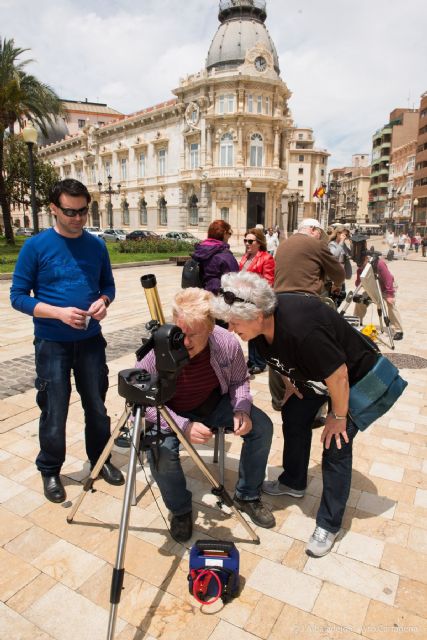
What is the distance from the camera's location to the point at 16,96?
21.1 meters

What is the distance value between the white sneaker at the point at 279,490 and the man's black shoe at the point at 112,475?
1.14 meters

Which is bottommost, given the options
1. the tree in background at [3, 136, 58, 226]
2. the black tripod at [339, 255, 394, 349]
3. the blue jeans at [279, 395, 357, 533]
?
the blue jeans at [279, 395, 357, 533]

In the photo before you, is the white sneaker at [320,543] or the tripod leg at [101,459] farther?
the white sneaker at [320,543]

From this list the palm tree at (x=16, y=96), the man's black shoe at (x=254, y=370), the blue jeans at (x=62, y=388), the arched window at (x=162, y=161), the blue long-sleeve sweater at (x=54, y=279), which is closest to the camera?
the blue long-sleeve sweater at (x=54, y=279)

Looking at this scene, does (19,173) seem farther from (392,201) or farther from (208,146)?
(392,201)

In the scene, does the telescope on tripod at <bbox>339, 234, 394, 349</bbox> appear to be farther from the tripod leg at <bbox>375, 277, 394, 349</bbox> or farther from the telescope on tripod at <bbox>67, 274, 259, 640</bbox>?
the telescope on tripod at <bbox>67, 274, 259, 640</bbox>

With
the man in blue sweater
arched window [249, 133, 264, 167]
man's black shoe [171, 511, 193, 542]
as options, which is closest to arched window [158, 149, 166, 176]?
arched window [249, 133, 264, 167]

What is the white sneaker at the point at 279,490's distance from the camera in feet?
10.5

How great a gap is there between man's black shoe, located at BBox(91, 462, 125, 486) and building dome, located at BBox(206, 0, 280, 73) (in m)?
43.1

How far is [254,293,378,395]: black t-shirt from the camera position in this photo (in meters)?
2.25

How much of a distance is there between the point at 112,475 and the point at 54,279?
1619 millimetres

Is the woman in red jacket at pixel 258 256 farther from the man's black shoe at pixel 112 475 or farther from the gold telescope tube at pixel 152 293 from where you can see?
the gold telescope tube at pixel 152 293

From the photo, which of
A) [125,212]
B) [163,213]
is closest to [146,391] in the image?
[163,213]

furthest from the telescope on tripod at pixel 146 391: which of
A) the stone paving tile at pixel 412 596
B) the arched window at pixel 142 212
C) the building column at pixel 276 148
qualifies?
the arched window at pixel 142 212
